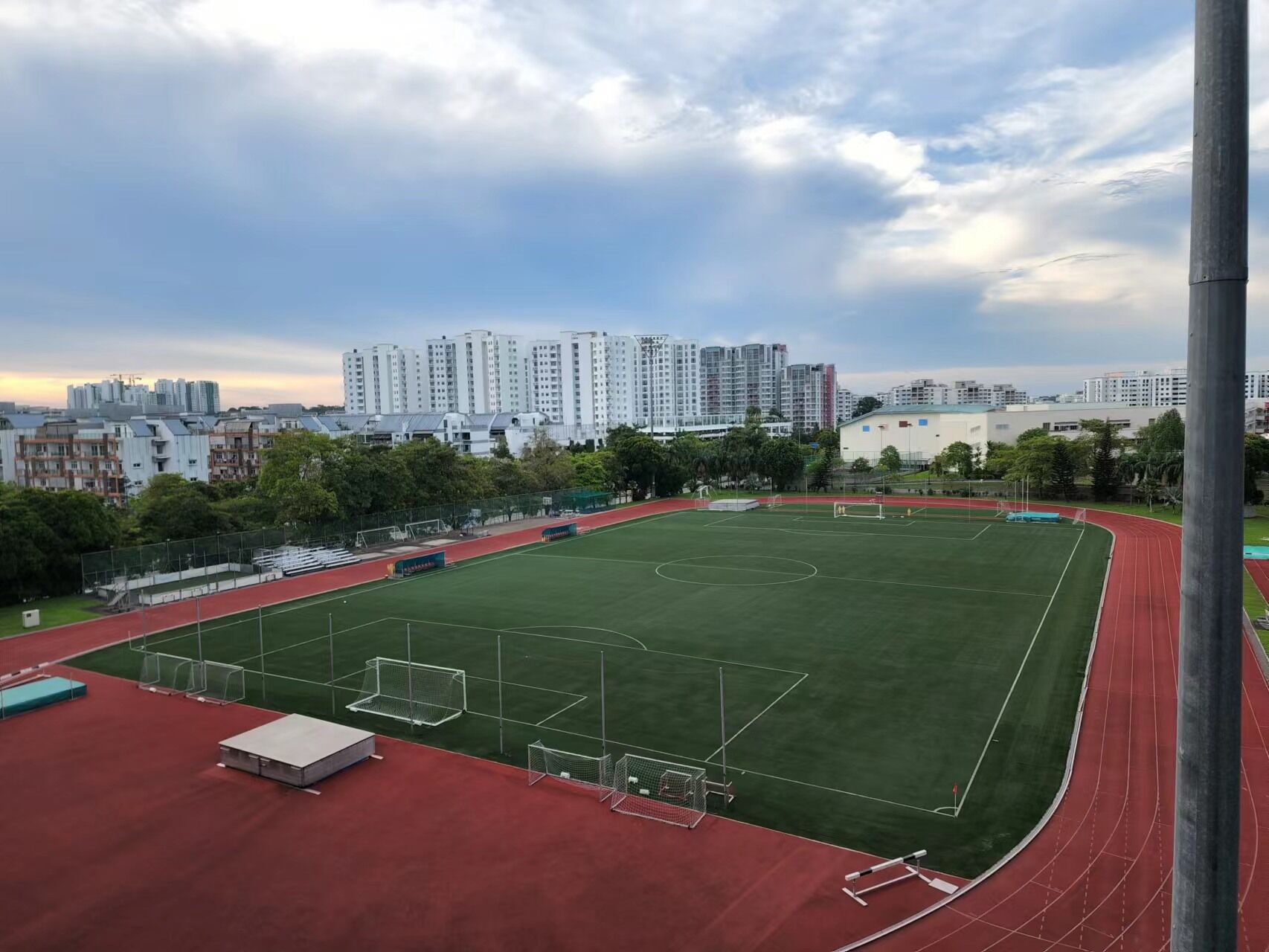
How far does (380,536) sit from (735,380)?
151 meters

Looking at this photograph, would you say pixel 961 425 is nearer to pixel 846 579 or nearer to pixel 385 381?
pixel 846 579

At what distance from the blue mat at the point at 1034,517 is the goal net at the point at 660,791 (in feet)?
149

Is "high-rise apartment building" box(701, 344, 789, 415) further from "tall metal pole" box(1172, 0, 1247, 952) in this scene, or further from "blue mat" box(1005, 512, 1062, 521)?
"tall metal pole" box(1172, 0, 1247, 952)

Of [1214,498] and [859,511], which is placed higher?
[1214,498]

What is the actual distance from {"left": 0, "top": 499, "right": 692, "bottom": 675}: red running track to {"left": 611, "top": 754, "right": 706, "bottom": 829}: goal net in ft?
70.3

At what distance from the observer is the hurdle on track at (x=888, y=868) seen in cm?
1269

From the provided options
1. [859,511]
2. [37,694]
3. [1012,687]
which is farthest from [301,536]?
[859,511]

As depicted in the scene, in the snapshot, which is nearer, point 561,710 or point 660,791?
point 660,791

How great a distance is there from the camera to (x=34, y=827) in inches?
605

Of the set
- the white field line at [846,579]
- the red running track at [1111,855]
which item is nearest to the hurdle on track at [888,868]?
the red running track at [1111,855]

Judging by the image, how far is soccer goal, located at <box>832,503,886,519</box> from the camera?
59250 mm

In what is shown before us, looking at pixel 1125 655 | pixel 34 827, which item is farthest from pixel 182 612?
pixel 1125 655

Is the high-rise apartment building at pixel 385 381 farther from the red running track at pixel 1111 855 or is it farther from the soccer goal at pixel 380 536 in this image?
the red running track at pixel 1111 855

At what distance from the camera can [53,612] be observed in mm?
33000
